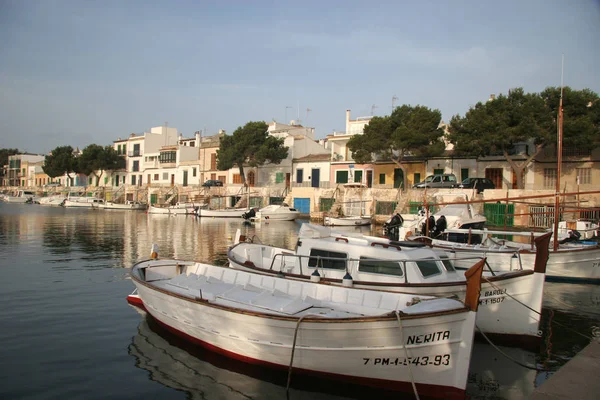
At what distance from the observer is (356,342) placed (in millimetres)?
8070

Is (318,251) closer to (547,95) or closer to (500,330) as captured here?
(500,330)

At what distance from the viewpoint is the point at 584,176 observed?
41812 millimetres

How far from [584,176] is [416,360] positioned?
137ft

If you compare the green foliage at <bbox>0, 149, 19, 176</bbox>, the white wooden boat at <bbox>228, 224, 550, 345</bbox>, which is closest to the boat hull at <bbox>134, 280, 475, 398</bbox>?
the white wooden boat at <bbox>228, 224, 550, 345</bbox>

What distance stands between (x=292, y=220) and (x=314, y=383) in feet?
145

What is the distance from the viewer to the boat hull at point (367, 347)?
775 centimetres

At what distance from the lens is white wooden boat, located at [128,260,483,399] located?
7.74m

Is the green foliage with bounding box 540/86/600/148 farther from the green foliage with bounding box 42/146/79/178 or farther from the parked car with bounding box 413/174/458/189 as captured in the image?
the green foliage with bounding box 42/146/79/178

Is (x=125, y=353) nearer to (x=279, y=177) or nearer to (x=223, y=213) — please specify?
(x=223, y=213)

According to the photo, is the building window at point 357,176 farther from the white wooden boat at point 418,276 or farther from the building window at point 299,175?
the white wooden boat at point 418,276

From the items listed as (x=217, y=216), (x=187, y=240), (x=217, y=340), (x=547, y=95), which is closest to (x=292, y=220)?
(x=217, y=216)

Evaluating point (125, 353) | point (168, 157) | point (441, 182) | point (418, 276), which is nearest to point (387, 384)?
point (418, 276)

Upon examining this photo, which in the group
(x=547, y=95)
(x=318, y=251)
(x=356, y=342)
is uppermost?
(x=547, y=95)

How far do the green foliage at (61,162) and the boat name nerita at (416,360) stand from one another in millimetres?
98838
